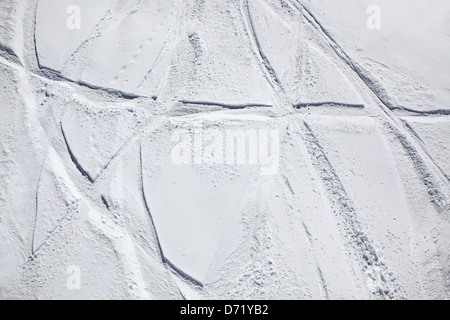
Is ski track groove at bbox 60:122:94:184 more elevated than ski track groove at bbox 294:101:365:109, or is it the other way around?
ski track groove at bbox 294:101:365:109

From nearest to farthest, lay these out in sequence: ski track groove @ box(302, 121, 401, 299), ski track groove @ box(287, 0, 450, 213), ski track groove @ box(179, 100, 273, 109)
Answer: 1. ski track groove @ box(302, 121, 401, 299)
2. ski track groove @ box(287, 0, 450, 213)
3. ski track groove @ box(179, 100, 273, 109)

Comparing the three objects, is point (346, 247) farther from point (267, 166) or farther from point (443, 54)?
point (443, 54)

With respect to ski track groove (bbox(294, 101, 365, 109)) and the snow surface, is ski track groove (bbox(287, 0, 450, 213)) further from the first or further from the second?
ski track groove (bbox(294, 101, 365, 109))

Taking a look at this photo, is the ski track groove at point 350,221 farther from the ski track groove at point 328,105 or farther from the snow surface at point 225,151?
the ski track groove at point 328,105

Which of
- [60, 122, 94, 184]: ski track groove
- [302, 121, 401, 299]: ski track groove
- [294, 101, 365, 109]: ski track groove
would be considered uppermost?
[294, 101, 365, 109]: ski track groove

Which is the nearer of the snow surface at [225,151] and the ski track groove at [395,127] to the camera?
the snow surface at [225,151]

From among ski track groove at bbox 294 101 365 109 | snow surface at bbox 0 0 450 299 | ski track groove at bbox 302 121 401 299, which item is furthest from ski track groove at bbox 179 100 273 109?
ski track groove at bbox 302 121 401 299

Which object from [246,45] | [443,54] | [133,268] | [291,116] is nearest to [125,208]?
[133,268]

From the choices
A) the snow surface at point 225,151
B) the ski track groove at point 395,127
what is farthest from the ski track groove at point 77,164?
the ski track groove at point 395,127
